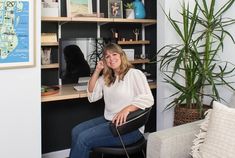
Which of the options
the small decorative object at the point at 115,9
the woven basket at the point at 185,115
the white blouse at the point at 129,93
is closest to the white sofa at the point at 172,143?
the white blouse at the point at 129,93

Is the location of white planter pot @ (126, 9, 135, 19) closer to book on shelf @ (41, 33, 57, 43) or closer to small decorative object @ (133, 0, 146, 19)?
small decorative object @ (133, 0, 146, 19)

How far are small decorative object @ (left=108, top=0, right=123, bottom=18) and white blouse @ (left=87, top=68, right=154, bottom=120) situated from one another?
36.2 inches

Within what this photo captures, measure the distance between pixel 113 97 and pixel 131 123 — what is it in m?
0.31

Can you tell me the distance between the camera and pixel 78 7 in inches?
109

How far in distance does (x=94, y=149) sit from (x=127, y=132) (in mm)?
276

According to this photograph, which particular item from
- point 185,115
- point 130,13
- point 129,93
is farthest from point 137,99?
point 130,13

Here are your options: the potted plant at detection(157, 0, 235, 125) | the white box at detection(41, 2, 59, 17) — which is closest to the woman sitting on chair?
the potted plant at detection(157, 0, 235, 125)

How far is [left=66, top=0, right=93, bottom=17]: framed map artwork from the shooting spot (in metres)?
2.73

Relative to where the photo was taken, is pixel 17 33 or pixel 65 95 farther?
pixel 65 95

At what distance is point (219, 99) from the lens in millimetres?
2506

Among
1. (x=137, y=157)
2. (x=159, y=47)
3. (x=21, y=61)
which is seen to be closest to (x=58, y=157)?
(x=137, y=157)

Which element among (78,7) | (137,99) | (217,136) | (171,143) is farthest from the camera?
(78,7)

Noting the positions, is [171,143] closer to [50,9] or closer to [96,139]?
[96,139]

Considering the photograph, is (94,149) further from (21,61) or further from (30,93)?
(21,61)
